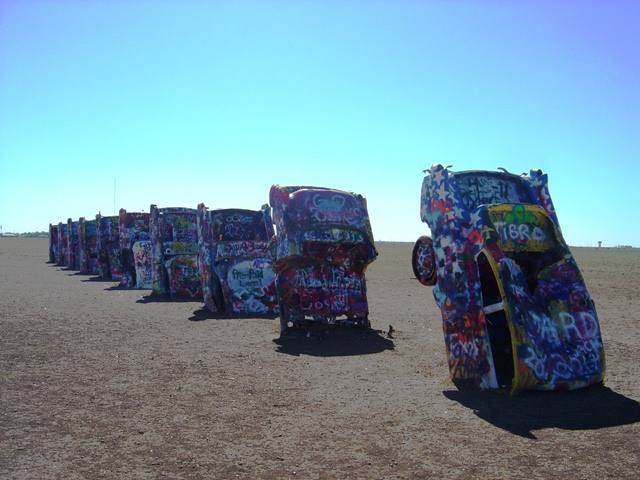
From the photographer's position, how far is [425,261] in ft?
26.5

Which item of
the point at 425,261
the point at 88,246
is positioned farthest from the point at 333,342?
the point at 88,246

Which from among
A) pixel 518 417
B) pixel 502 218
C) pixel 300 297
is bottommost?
pixel 518 417

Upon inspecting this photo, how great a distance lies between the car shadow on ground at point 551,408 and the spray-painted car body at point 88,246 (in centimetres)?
2454

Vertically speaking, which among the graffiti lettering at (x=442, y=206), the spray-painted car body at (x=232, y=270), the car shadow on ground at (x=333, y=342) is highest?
the graffiti lettering at (x=442, y=206)

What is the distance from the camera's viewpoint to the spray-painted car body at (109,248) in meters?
25.3

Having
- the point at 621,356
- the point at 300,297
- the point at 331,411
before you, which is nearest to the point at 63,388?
the point at 331,411

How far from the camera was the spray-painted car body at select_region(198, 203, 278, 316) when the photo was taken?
13.6 m

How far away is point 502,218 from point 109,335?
6970 millimetres

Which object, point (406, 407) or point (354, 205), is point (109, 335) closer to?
point (354, 205)

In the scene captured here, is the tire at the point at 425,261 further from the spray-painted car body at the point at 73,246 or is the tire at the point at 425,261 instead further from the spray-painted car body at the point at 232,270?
the spray-painted car body at the point at 73,246

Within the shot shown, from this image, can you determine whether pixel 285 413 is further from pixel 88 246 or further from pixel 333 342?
pixel 88 246

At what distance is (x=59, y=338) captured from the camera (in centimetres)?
1035

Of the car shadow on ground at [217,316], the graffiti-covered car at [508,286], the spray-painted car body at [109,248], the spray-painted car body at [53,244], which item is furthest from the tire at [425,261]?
the spray-painted car body at [53,244]

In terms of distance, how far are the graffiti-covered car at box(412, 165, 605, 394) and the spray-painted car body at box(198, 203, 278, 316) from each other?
6.46m
